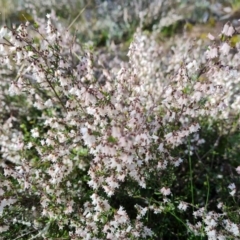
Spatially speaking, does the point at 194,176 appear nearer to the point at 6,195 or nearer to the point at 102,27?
the point at 6,195

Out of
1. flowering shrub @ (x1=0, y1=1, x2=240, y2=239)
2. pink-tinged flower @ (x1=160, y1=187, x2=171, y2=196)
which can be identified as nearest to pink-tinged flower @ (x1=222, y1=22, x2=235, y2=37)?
flowering shrub @ (x1=0, y1=1, x2=240, y2=239)

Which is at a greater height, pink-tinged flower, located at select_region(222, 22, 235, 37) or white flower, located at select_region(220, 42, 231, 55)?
pink-tinged flower, located at select_region(222, 22, 235, 37)

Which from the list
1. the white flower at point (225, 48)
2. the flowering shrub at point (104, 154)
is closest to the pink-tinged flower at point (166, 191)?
the flowering shrub at point (104, 154)

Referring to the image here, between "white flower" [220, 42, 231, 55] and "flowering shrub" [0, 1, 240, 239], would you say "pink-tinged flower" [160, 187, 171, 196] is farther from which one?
"white flower" [220, 42, 231, 55]

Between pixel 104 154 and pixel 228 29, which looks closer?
pixel 228 29

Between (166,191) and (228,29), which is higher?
(228,29)

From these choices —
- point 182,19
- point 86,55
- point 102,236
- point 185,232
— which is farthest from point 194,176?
point 182,19

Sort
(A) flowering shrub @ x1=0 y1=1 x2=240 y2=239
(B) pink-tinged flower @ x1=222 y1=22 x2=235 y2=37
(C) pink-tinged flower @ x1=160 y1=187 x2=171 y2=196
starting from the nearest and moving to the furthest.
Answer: (B) pink-tinged flower @ x1=222 y1=22 x2=235 y2=37, (A) flowering shrub @ x1=0 y1=1 x2=240 y2=239, (C) pink-tinged flower @ x1=160 y1=187 x2=171 y2=196

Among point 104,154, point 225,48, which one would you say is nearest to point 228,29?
point 225,48

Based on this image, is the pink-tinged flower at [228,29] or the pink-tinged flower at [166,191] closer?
the pink-tinged flower at [228,29]

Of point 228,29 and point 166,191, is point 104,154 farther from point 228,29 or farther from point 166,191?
point 228,29

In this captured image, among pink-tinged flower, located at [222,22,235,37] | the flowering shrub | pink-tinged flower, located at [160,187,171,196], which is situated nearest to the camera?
pink-tinged flower, located at [222,22,235,37]

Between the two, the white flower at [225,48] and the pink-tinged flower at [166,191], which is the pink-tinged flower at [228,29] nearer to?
the white flower at [225,48]
